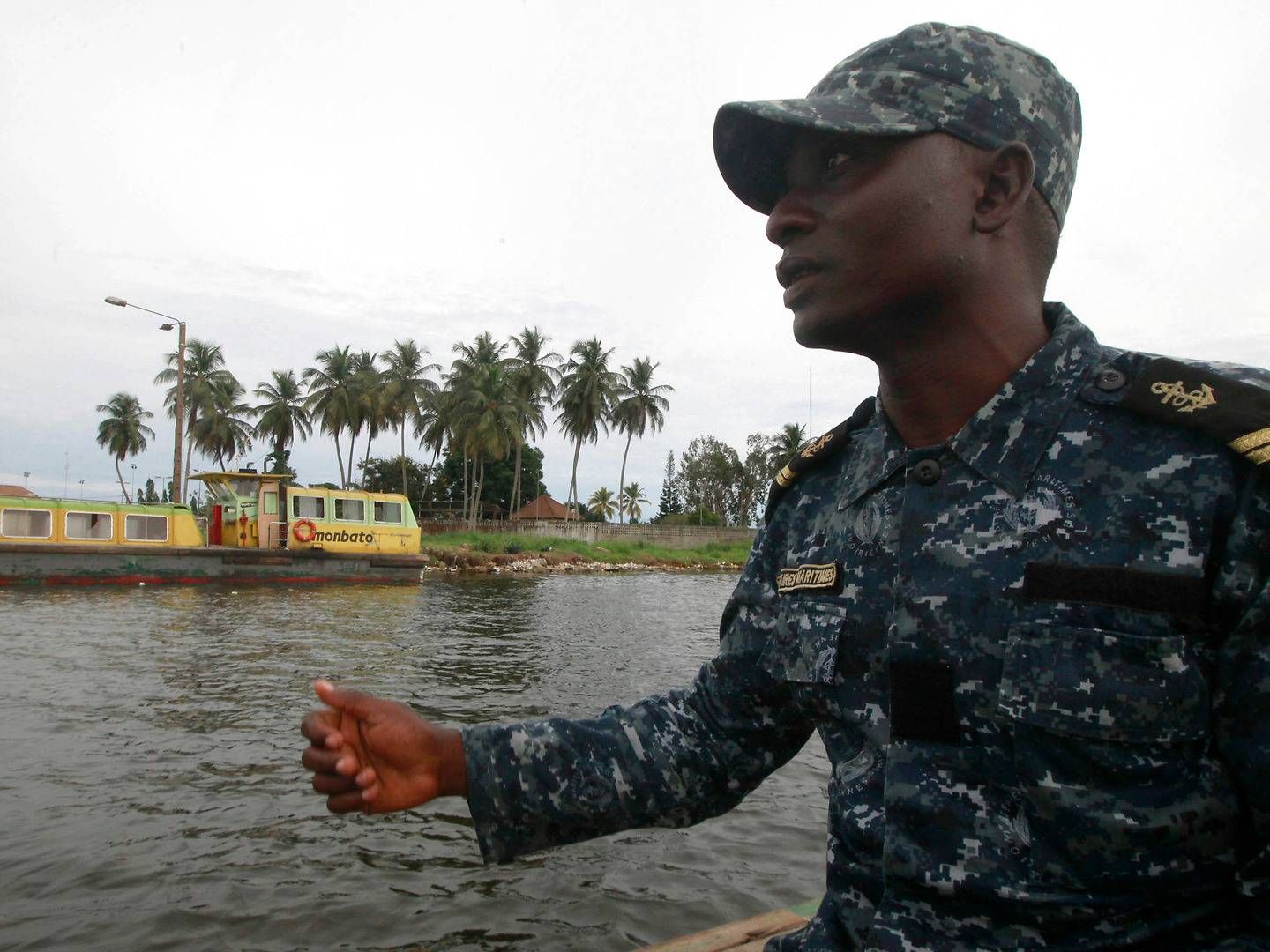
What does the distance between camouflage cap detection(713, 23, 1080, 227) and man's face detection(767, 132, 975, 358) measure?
4 cm

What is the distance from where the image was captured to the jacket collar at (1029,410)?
4.09ft

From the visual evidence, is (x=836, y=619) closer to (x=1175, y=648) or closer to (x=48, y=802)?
(x=1175, y=648)

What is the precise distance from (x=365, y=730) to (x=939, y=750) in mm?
915

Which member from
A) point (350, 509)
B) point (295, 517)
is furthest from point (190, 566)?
point (350, 509)

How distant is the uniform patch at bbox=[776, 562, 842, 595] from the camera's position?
143 centimetres

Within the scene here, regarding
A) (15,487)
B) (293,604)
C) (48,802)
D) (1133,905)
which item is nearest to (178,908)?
(48,802)

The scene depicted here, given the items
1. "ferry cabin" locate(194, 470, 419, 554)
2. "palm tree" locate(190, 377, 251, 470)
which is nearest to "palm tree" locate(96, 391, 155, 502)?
"palm tree" locate(190, 377, 251, 470)

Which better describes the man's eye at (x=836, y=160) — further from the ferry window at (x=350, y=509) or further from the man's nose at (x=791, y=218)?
the ferry window at (x=350, y=509)

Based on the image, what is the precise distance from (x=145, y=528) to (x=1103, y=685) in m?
23.1

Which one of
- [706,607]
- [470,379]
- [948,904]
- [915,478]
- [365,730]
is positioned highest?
[470,379]

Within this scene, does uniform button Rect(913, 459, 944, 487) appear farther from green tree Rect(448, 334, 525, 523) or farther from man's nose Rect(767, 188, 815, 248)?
green tree Rect(448, 334, 525, 523)

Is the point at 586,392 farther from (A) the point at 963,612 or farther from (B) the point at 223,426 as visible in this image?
(A) the point at 963,612

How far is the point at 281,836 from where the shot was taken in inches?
188

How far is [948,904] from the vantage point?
1135 millimetres
